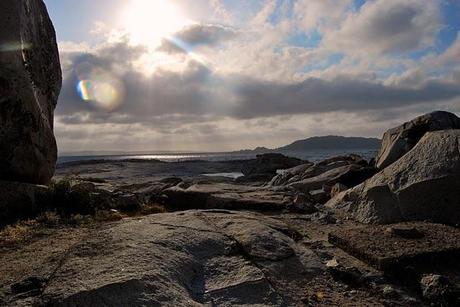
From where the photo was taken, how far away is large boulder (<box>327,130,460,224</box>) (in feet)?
25.8

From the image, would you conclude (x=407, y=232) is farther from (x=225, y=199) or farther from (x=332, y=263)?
(x=225, y=199)

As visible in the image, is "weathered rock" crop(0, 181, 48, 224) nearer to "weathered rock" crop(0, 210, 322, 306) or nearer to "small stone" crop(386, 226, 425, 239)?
"weathered rock" crop(0, 210, 322, 306)

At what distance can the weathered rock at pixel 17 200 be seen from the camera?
8.00m

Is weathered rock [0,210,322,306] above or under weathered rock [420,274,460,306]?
above

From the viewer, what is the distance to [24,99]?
28.7ft

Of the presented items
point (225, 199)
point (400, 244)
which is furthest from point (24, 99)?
point (400, 244)

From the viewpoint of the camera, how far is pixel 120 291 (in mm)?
4555

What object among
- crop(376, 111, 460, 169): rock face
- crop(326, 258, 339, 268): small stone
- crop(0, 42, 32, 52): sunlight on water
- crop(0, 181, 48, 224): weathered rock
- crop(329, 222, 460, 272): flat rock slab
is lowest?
crop(326, 258, 339, 268): small stone

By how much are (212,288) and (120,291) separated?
1187mm

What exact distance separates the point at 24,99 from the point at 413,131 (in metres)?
9.69

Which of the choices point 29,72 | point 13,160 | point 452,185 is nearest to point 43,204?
point 13,160

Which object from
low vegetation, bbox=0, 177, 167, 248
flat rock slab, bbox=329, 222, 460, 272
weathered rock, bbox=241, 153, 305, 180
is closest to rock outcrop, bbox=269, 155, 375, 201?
flat rock slab, bbox=329, 222, 460, 272

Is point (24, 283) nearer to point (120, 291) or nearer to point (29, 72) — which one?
point (120, 291)

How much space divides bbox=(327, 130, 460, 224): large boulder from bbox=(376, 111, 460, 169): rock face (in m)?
2.38
